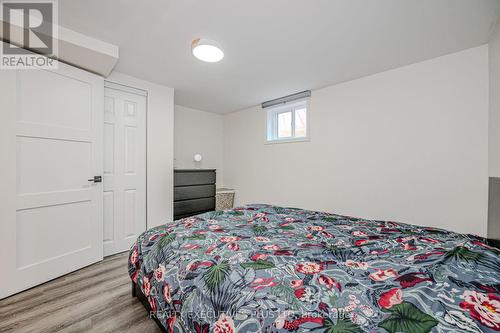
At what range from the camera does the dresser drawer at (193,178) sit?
3334 mm

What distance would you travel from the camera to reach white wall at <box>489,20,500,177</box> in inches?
65.8

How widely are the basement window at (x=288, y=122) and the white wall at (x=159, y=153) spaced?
5.55 ft

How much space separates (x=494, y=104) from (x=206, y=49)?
256 cm

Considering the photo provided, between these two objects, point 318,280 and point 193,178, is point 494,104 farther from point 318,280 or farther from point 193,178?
point 193,178

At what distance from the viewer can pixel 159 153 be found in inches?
120

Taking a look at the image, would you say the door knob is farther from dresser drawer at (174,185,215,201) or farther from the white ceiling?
the white ceiling

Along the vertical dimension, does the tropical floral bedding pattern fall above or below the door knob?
below

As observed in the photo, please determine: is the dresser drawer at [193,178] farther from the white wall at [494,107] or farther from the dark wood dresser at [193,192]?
the white wall at [494,107]

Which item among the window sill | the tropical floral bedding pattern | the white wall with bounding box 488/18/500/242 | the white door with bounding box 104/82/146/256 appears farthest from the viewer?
the window sill

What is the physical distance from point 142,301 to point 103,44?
7.77ft
